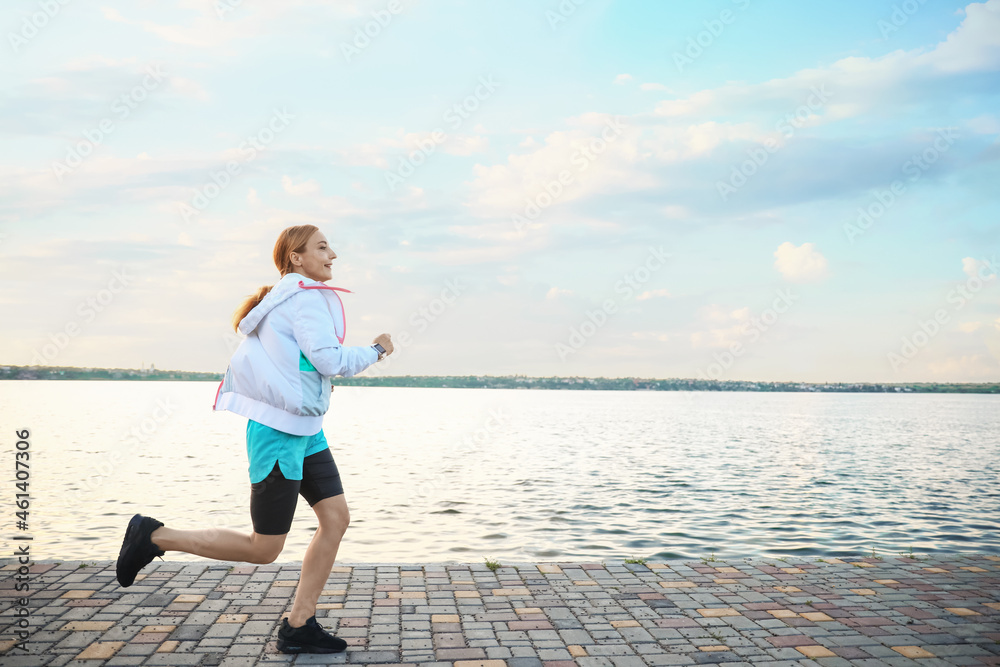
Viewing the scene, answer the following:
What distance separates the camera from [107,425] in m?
28.9

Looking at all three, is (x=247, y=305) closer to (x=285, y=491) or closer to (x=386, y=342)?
(x=386, y=342)

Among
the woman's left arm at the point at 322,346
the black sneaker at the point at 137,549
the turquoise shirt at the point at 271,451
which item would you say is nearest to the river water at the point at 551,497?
the black sneaker at the point at 137,549

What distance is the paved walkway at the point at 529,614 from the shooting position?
3.64m

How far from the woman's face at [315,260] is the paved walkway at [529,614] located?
188 cm

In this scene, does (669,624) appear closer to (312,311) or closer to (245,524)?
(312,311)

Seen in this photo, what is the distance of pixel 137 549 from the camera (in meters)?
3.66

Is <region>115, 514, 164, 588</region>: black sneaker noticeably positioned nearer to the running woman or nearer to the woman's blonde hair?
the running woman

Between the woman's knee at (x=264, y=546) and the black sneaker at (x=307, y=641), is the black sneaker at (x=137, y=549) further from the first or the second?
the black sneaker at (x=307, y=641)

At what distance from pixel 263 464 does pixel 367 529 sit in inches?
219

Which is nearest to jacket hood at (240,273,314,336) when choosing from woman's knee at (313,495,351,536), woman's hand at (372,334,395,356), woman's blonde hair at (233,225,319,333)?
woman's blonde hair at (233,225,319,333)

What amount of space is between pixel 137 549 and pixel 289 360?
4.13 feet

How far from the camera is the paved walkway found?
364cm

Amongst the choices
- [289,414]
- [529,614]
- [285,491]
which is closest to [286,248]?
[289,414]

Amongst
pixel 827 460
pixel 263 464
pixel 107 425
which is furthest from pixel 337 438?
pixel 263 464
